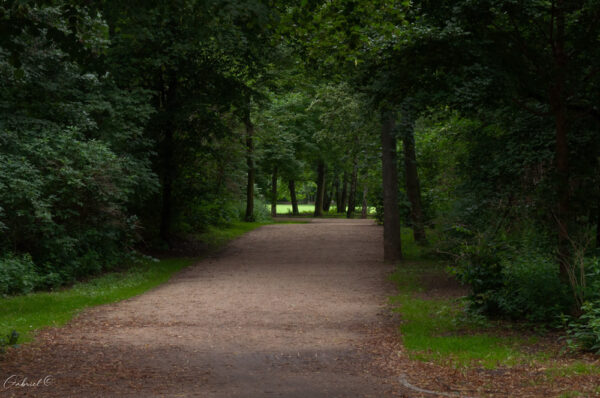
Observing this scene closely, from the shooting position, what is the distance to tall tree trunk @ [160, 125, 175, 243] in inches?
798

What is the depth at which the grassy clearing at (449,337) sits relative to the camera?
721cm

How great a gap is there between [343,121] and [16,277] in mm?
11610

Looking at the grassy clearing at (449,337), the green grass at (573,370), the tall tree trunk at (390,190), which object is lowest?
the grassy clearing at (449,337)

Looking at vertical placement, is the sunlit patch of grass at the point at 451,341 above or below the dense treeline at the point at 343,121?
below

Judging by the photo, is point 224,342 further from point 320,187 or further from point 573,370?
point 320,187

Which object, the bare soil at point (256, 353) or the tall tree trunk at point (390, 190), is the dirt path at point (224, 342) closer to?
the bare soil at point (256, 353)

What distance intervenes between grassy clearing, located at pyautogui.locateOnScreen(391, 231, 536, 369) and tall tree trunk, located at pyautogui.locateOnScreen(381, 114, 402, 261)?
5249 mm

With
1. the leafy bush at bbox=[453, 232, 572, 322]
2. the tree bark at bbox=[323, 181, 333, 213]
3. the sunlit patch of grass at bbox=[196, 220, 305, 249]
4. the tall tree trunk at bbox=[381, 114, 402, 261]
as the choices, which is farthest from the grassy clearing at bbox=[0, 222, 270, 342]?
the tree bark at bbox=[323, 181, 333, 213]

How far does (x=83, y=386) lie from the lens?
6180 millimetres

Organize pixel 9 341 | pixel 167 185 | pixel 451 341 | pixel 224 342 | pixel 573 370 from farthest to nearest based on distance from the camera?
pixel 167 185, pixel 224 342, pixel 451 341, pixel 9 341, pixel 573 370

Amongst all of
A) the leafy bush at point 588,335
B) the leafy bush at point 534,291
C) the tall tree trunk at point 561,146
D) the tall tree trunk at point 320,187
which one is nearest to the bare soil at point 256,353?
the leafy bush at point 588,335

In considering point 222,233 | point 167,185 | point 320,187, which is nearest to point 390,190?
point 167,185

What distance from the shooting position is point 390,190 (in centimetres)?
1803

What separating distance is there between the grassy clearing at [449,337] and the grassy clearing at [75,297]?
5.39 metres
